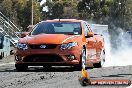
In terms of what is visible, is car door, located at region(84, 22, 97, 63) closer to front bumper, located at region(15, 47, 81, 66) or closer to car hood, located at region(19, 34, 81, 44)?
car hood, located at region(19, 34, 81, 44)

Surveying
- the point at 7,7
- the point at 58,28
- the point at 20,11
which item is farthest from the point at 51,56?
the point at 20,11

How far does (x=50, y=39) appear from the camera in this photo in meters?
14.9

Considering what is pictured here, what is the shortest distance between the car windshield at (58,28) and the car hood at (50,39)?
0.55 metres

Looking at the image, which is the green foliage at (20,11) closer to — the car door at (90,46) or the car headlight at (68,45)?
the car door at (90,46)

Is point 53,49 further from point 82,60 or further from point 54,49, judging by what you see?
point 82,60

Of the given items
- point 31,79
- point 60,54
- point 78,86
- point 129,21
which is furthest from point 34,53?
point 129,21

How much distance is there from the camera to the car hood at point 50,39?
14805mm

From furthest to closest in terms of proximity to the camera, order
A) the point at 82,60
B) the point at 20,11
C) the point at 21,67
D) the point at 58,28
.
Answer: the point at 20,11, the point at 58,28, the point at 21,67, the point at 82,60

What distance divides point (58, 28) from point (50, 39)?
1.29 metres

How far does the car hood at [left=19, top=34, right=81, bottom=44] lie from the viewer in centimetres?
1480

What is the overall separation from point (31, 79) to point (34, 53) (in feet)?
9.30

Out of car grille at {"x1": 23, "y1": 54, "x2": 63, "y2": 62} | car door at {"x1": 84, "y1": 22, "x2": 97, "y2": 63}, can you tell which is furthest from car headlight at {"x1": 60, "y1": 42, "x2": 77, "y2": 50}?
car door at {"x1": 84, "y1": 22, "x2": 97, "y2": 63}

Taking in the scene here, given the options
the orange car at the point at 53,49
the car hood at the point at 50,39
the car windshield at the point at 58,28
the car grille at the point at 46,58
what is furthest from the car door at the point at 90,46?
the car grille at the point at 46,58

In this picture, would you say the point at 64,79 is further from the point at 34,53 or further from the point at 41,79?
the point at 34,53
